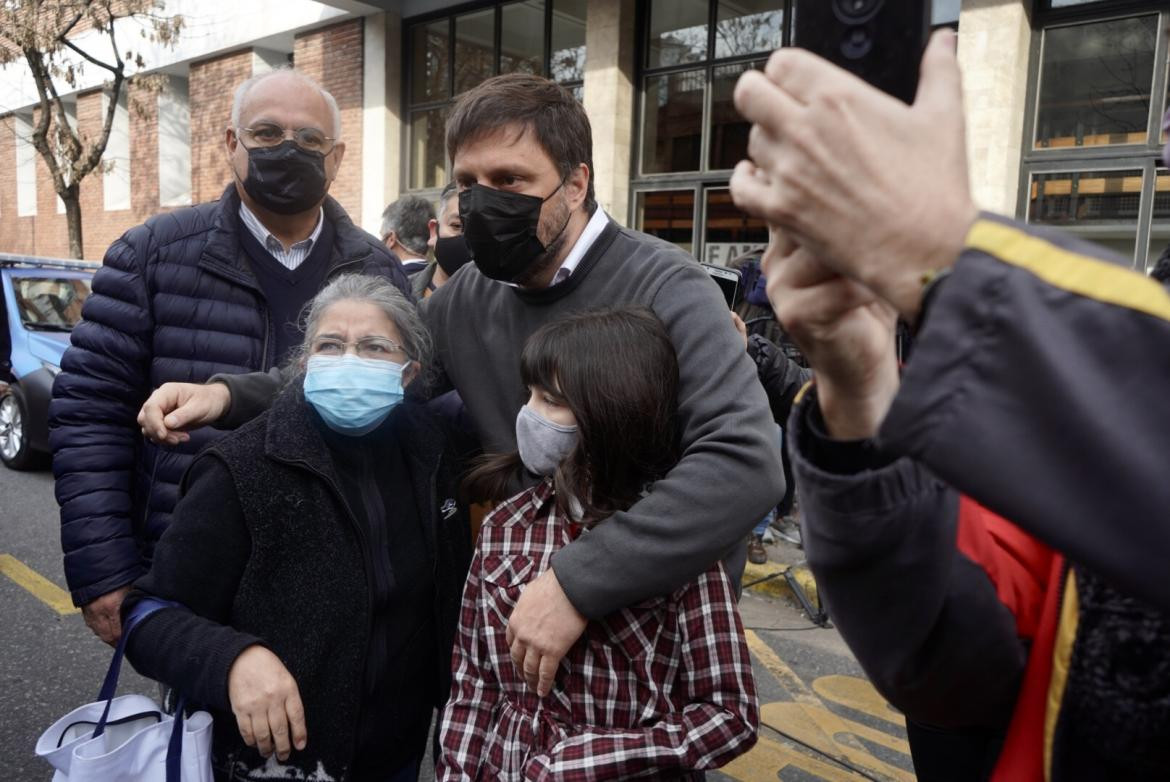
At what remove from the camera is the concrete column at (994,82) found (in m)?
6.93

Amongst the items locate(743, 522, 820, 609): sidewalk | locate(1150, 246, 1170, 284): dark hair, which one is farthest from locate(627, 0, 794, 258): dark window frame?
locate(1150, 246, 1170, 284): dark hair

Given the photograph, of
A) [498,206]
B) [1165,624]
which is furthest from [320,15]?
[1165,624]

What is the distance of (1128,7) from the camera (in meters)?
6.78

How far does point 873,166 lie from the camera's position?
624 millimetres

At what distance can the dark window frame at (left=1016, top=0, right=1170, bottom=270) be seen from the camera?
661cm

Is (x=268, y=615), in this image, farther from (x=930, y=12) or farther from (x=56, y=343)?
(x=56, y=343)

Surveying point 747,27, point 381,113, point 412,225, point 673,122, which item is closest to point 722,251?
point 673,122

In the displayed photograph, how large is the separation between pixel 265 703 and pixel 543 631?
57 cm

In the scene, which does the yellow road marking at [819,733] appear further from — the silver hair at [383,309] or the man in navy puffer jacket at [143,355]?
the man in navy puffer jacket at [143,355]

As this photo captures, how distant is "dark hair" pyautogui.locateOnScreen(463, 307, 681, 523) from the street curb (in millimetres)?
3619

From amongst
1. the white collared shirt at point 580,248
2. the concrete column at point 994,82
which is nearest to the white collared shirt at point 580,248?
the white collared shirt at point 580,248

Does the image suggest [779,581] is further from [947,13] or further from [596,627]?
[947,13]

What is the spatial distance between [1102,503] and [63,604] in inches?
213

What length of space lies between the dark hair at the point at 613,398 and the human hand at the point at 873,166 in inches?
44.7
